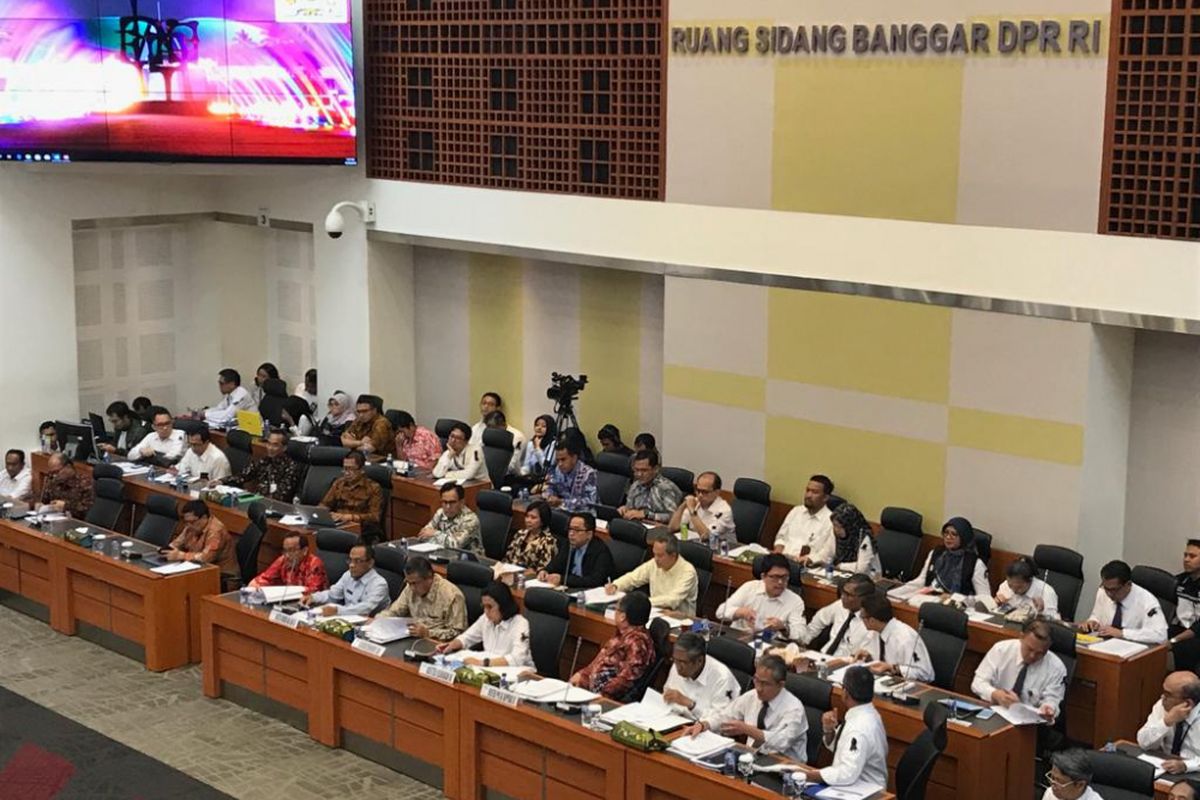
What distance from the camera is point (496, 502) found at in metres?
13.8

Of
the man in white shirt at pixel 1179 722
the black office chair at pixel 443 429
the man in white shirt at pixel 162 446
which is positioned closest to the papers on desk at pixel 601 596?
the man in white shirt at pixel 1179 722

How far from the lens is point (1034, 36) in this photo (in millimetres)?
11828

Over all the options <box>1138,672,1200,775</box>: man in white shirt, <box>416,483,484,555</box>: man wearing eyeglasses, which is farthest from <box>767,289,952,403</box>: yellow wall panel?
<box>1138,672,1200,775</box>: man in white shirt

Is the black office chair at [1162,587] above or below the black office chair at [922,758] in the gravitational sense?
above

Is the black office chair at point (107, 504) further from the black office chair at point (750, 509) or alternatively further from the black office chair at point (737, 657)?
the black office chair at point (737, 657)

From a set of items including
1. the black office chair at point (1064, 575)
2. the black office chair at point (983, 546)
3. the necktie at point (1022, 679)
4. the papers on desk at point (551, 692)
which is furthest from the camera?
the black office chair at point (983, 546)

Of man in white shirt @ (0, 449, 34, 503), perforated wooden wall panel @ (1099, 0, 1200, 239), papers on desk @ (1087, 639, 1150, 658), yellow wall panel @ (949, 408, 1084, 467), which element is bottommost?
papers on desk @ (1087, 639, 1150, 658)

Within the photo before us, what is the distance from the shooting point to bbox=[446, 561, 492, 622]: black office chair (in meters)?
11.7

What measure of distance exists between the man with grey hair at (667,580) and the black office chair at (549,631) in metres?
0.74

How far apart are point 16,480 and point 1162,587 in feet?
35.1

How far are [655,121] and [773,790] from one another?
7.54 m

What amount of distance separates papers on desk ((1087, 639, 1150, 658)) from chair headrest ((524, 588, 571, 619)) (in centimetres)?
349

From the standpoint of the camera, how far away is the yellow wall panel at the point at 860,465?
43.0ft

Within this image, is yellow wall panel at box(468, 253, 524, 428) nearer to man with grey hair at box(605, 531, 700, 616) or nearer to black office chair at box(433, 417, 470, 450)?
black office chair at box(433, 417, 470, 450)
